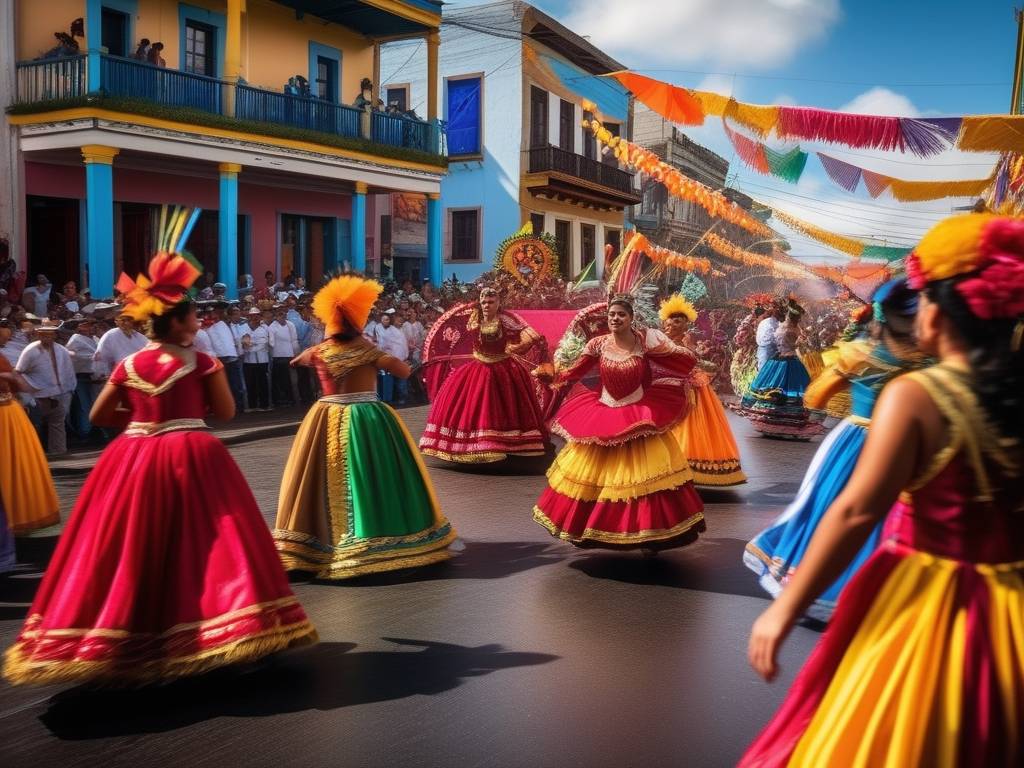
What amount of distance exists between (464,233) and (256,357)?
51.0 ft

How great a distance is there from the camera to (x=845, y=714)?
2305 mm

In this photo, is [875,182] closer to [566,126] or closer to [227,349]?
[227,349]

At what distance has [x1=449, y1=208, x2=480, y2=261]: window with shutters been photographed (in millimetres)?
30312

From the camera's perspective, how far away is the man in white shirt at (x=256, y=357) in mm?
15617

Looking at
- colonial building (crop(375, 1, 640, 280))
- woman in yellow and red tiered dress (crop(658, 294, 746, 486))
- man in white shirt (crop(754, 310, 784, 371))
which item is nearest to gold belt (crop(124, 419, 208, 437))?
woman in yellow and red tiered dress (crop(658, 294, 746, 486))

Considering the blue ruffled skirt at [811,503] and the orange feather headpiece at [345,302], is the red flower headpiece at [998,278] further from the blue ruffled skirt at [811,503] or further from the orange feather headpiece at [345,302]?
the orange feather headpiece at [345,302]

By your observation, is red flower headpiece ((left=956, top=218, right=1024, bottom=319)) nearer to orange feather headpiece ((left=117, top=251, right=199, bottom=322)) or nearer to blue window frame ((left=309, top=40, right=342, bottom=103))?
orange feather headpiece ((left=117, top=251, right=199, bottom=322))

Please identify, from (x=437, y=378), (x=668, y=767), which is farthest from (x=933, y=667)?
(x=437, y=378)

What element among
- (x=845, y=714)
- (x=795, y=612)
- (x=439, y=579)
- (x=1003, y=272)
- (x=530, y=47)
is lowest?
(x=439, y=579)

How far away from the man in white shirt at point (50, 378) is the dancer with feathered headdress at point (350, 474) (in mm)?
4927

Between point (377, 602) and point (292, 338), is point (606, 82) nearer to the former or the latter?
point (292, 338)

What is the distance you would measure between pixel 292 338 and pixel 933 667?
1494 cm

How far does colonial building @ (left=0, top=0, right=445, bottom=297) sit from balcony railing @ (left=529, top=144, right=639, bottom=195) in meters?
6.15

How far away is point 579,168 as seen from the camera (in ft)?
105
